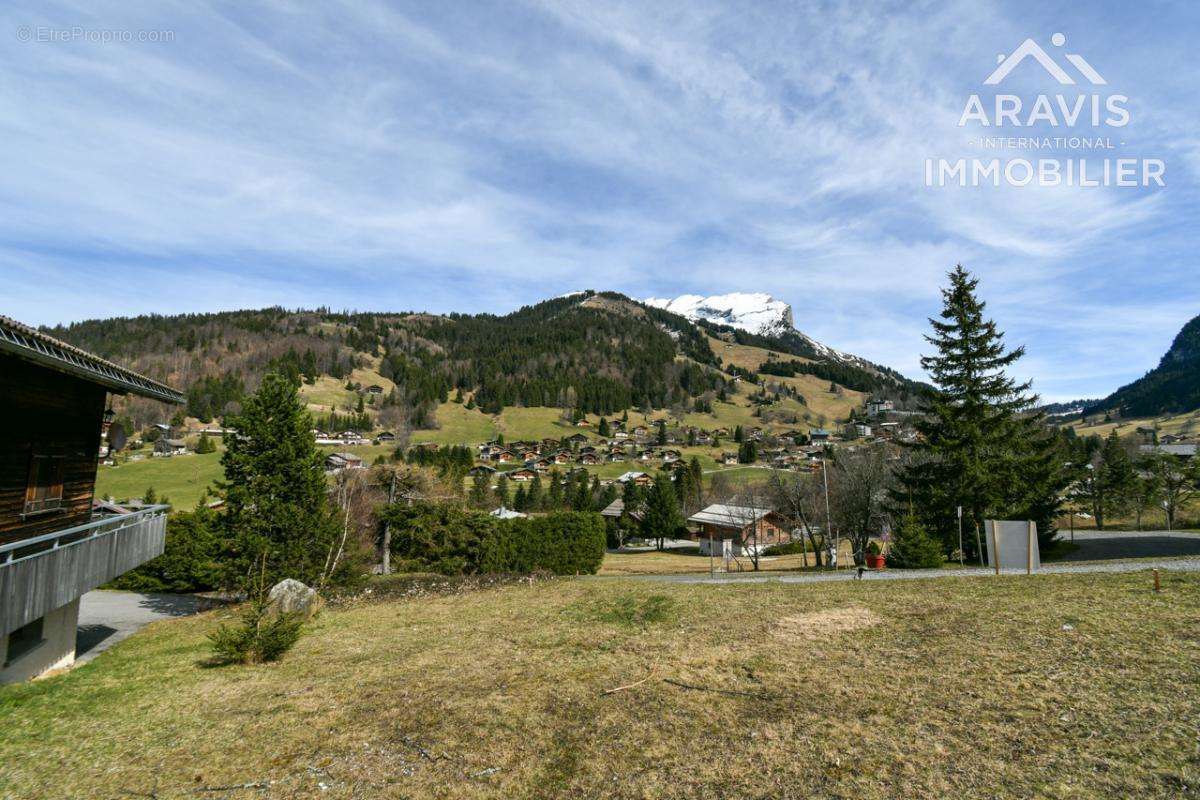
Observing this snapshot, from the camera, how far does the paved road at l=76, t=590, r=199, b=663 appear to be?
17.6 m

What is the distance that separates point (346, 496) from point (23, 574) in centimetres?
2589

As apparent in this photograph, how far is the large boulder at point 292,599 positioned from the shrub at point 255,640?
4.73m

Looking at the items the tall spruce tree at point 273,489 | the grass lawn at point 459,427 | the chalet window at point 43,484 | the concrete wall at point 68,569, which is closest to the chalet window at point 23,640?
the concrete wall at point 68,569

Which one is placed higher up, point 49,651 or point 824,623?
point 824,623

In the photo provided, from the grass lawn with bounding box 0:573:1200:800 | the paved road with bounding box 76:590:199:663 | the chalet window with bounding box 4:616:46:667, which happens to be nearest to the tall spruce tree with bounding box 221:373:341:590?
the paved road with bounding box 76:590:199:663

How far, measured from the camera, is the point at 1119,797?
17.4 feet

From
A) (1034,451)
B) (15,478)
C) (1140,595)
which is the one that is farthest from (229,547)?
(1034,451)

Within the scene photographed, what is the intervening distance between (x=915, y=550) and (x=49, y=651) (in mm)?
30600

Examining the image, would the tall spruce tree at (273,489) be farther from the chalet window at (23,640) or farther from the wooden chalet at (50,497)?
the chalet window at (23,640)

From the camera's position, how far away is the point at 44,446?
499 inches

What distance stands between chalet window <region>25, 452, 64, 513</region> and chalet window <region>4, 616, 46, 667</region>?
2487 mm

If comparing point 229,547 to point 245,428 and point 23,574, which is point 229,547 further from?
point 23,574

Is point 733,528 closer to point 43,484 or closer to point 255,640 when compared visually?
point 255,640

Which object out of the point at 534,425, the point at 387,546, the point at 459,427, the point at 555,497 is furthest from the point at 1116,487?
the point at 459,427
